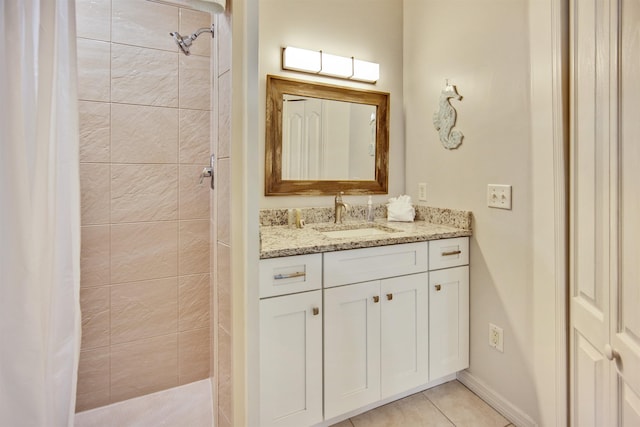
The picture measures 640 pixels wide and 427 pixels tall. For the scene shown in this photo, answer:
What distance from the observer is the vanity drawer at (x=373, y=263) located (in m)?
1.45

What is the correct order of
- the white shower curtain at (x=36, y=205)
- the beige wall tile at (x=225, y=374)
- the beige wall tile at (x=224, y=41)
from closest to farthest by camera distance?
the white shower curtain at (x=36, y=205)
the beige wall tile at (x=224, y=41)
the beige wall tile at (x=225, y=374)

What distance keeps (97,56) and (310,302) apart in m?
1.52

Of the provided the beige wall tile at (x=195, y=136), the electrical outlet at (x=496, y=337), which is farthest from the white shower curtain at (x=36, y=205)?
the electrical outlet at (x=496, y=337)

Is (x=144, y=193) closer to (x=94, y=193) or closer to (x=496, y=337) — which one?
(x=94, y=193)

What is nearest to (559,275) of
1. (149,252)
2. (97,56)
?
(149,252)

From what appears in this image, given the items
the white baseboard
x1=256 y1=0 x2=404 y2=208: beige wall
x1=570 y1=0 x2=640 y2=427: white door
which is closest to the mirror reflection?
x1=256 y1=0 x2=404 y2=208: beige wall

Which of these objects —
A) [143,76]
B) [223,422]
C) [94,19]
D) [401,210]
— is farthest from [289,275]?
[94,19]

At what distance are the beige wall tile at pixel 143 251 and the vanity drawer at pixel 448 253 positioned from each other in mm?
1362

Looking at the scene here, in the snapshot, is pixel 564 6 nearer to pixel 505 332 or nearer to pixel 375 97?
pixel 375 97

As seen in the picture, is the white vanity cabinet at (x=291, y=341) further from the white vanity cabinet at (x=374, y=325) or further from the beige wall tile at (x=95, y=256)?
the beige wall tile at (x=95, y=256)

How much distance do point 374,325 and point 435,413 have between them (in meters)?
0.58

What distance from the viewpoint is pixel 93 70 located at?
1.57 m

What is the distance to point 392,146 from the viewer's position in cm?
227

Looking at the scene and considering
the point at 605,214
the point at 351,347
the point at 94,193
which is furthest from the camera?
the point at 94,193
